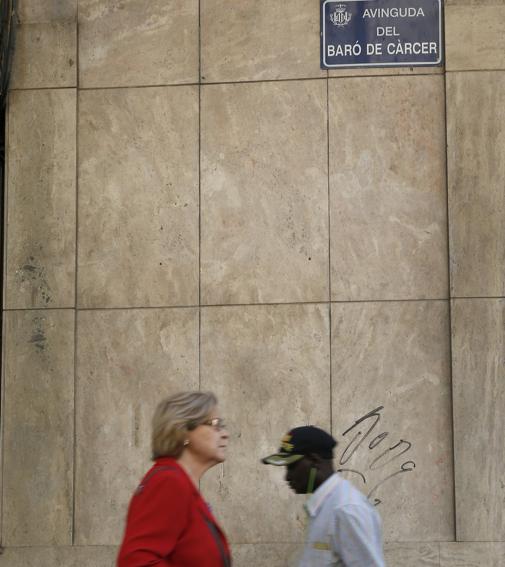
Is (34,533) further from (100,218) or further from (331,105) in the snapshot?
(331,105)

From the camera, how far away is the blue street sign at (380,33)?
8.14 metres

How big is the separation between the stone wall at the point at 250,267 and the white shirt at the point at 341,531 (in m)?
3.69

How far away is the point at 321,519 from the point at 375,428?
12.4 feet

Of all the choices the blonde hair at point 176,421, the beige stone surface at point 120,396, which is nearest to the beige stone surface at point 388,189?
the beige stone surface at point 120,396

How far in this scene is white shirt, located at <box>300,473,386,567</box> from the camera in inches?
158

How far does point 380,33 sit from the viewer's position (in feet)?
26.9

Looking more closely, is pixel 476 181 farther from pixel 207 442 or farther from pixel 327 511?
pixel 207 442

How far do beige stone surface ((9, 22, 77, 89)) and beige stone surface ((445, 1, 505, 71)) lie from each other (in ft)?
8.81

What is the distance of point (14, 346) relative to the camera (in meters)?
8.11

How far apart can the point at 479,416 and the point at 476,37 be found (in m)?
2.58

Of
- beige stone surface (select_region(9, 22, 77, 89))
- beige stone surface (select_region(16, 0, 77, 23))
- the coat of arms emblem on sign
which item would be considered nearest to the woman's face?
the coat of arms emblem on sign

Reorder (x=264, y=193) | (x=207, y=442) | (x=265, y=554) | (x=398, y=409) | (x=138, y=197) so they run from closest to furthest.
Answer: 1. (x=207, y=442)
2. (x=265, y=554)
3. (x=398, y=409)
4. (x=264, y=193)
5. (x=138, y=197)

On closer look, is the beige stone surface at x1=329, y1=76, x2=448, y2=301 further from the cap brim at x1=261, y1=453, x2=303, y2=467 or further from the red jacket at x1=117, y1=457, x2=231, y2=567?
the red jacket at x1=117, y1=457, x2=231, y2=567

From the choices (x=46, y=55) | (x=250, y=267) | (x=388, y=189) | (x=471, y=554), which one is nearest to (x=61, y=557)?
(x=250, y=267)
